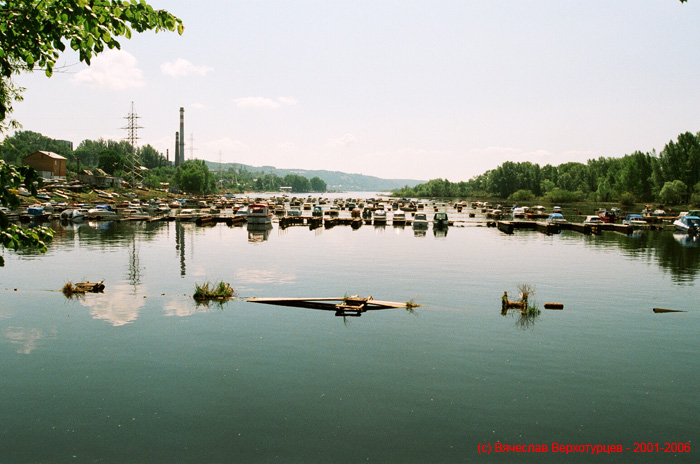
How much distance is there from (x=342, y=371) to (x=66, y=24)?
15.6 meters

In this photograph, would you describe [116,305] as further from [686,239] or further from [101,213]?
[101,213]

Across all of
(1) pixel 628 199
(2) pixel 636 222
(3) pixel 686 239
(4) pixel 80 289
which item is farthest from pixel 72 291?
(1) pixel 628 199

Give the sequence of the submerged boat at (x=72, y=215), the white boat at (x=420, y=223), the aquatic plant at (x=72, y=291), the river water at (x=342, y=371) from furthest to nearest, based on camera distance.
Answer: the white boat at (x=420, y=223), the submerged boat at (x=72, y=215), the aquatic plant at (x=72, y=291), the river water at (x=342, y=371)

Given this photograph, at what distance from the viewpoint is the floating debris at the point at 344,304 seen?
29672mm

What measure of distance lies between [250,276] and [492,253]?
102ft

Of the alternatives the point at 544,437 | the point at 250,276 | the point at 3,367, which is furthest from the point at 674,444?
the point at 250,276

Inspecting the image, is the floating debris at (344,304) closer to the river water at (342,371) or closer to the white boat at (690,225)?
the river water at (342,371)

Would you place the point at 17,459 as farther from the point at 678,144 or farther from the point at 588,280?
the point at 678,144

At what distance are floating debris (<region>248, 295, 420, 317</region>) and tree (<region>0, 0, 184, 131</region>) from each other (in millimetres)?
22642

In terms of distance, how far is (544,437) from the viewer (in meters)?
15.3

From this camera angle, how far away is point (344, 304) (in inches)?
1192

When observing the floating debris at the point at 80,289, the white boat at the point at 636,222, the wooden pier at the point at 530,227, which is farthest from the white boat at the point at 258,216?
the white boat at the point at 636,222

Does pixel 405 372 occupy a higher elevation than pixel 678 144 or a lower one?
lower

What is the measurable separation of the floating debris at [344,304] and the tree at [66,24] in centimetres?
2264
